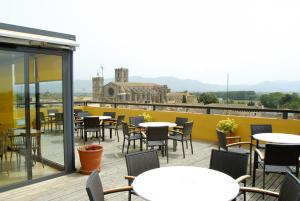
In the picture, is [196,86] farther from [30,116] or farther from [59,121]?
[30,116]

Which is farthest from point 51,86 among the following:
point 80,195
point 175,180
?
point 175,180

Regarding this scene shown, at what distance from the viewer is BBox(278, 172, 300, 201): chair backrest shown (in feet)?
5.91

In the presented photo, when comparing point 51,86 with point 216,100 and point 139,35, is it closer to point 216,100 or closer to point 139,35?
point 139,35

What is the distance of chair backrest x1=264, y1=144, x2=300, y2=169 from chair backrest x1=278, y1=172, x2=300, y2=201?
1.50 metres

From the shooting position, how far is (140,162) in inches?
109

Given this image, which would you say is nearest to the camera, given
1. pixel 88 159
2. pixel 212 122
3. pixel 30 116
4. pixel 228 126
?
pixel 30 116

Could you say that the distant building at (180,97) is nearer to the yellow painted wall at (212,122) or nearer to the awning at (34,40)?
the yellow painted wall at (212,122)

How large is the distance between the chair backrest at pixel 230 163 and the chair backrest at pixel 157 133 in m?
2.30

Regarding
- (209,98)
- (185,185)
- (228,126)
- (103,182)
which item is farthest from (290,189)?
(209,98)

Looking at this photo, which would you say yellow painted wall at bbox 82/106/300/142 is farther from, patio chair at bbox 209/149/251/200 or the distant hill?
patio chair at bbox 209/149/251/200

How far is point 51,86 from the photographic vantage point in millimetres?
4402

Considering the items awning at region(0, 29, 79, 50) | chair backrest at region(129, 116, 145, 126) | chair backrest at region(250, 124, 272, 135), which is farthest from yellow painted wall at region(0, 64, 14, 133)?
chair backrest at region(250, 124, 272, 135)

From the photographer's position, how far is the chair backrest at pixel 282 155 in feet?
11.2

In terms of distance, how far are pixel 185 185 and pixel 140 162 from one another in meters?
0.78
